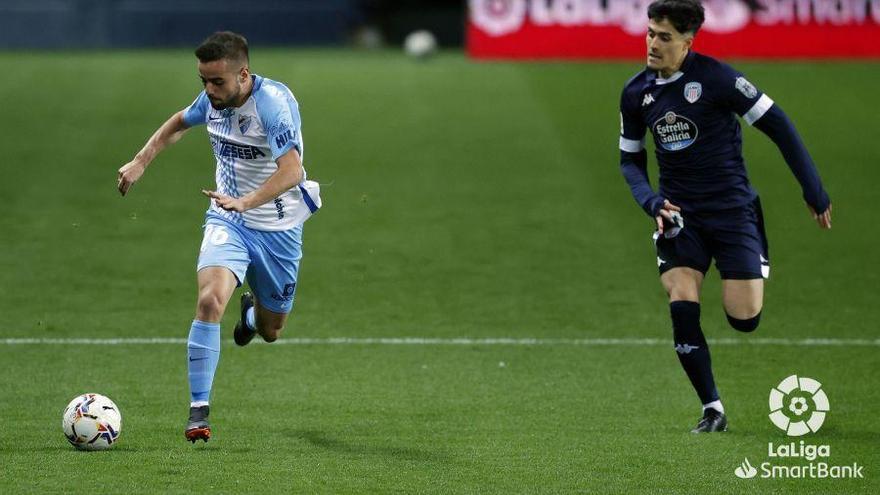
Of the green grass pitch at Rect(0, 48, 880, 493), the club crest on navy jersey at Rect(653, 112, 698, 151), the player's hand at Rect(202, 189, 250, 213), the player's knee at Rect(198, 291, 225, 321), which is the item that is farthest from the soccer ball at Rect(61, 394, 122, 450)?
the club crest on navy jersey at Rect(653, 112, 698, 151)

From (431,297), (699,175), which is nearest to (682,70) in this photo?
(699,175)

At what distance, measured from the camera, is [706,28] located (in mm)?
24094

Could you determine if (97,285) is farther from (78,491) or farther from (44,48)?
(44,48)

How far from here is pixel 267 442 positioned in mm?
7934

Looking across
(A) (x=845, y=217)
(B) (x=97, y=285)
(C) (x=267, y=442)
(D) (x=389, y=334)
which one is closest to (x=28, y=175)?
(B) (x=97, y=285)

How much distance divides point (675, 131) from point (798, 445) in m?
1.82

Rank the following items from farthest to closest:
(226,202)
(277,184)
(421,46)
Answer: (421,46), (277,184), (226,202)

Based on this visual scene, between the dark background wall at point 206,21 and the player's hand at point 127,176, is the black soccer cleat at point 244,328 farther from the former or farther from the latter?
the dark background wall at point 206,21

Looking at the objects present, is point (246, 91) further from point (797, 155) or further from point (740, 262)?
point (797, 155)

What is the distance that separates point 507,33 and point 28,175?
9.81 meters

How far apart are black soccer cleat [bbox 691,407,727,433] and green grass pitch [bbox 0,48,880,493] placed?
103mm

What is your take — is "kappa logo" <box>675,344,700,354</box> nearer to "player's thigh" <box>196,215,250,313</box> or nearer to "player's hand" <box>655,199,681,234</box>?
"player's hand" <box>655,199,681,234</box>

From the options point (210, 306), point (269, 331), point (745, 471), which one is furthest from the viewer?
point (269, 331)

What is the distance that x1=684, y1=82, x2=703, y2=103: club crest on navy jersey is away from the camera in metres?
8.19
